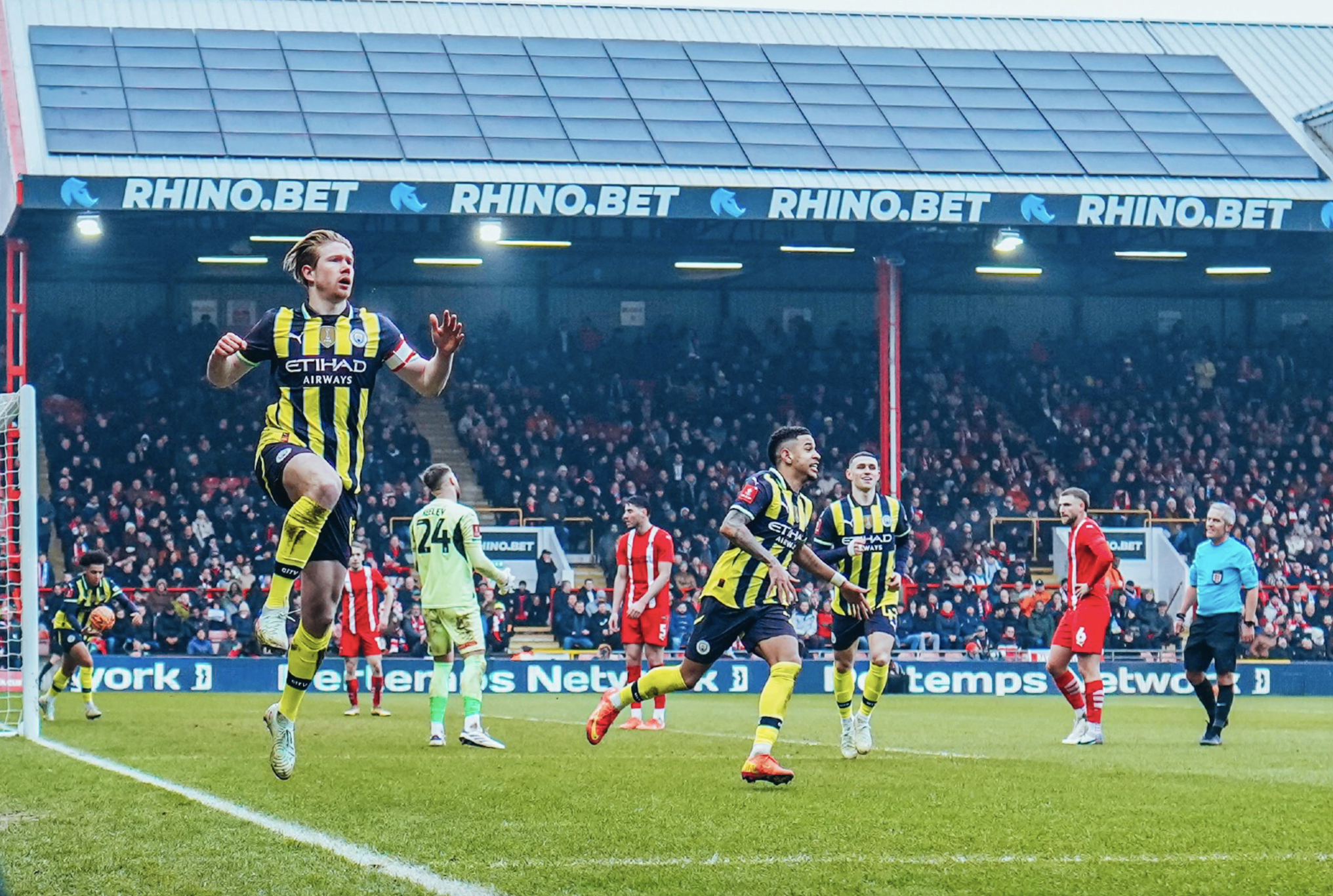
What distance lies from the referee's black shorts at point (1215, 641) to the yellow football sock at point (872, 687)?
327 centimetres

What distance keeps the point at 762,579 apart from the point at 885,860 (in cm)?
362

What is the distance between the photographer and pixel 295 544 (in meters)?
8.07

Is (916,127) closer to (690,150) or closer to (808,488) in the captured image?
(690,150)

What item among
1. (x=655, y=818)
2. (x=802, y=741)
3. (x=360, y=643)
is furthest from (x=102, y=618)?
(x=655, y=818)

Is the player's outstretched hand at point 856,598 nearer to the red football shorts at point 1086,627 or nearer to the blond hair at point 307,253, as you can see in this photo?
the blond hair at point 307,253

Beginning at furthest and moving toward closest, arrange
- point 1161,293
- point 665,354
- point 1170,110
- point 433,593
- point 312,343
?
point 1161,293 < point 665,354 < point 1170,110 < point 433,593 < point 312,343

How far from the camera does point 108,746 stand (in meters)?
12.8

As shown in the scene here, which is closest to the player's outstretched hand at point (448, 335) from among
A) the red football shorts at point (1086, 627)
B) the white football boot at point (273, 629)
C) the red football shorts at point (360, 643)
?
the white football boot at point (273, 629)

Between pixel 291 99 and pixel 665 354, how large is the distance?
9817mm


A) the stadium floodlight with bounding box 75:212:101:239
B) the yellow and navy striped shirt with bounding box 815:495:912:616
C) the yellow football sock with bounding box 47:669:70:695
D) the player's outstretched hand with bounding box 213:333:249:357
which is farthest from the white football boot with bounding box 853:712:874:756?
the stadium floodlight with bounding box 75:212:101:239

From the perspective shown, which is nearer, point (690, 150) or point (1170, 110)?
point (690, 150)

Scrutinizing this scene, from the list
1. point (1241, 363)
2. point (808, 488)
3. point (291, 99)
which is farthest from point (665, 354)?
point (1241, 363)

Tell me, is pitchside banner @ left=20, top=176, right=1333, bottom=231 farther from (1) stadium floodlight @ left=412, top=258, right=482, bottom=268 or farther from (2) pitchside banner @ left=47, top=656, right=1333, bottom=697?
(2) pitchside banner @ left=47, top=656, right=1333, bottom=697

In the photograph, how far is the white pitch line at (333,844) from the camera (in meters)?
5.87
